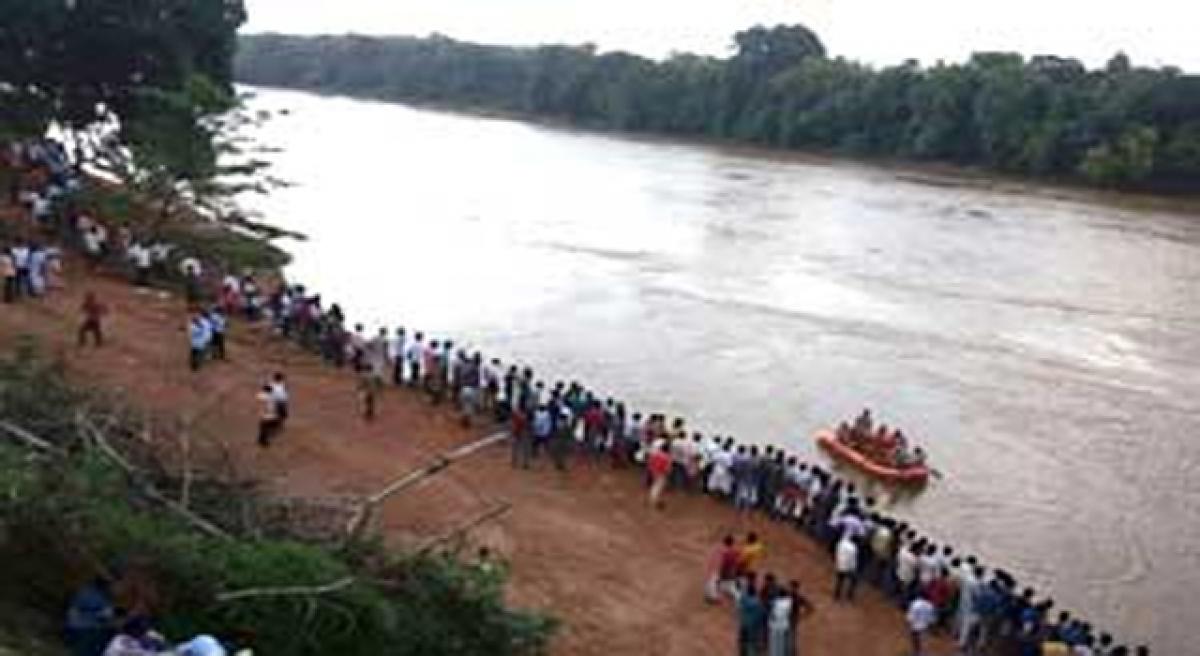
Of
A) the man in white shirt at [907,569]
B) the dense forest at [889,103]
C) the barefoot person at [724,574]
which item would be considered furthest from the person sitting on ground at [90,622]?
the dense forest at [889,103]

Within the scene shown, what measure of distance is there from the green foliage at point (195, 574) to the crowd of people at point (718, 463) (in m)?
5.05

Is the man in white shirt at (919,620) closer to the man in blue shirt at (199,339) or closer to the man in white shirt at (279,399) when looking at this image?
the man in white shirt at (279,399)

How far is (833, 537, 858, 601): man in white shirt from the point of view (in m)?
19.1

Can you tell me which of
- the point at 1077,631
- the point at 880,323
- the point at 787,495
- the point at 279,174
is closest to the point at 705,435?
the point at 787,495

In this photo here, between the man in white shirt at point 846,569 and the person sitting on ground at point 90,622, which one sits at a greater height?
the person sitting on ground at point 90,622

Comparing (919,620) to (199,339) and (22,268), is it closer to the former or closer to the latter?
(199,339)

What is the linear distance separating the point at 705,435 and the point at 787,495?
6.85m

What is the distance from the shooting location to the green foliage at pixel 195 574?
1170 centimetres

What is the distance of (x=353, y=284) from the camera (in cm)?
4322

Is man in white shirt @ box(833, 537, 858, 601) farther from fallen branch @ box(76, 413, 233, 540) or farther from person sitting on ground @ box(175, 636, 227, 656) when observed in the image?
person sitting on ground @ box(175, 636, 227, 656)

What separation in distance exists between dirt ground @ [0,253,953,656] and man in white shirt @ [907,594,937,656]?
0.89 ft

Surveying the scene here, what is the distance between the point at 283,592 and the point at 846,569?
8982 mm

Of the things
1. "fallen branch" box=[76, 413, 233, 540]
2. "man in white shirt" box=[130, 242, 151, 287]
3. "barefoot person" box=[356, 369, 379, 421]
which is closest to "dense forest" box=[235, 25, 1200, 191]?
"man in white shirt" box=[130, 242, 151, 287]

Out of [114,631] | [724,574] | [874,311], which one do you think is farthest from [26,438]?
[874,311]
